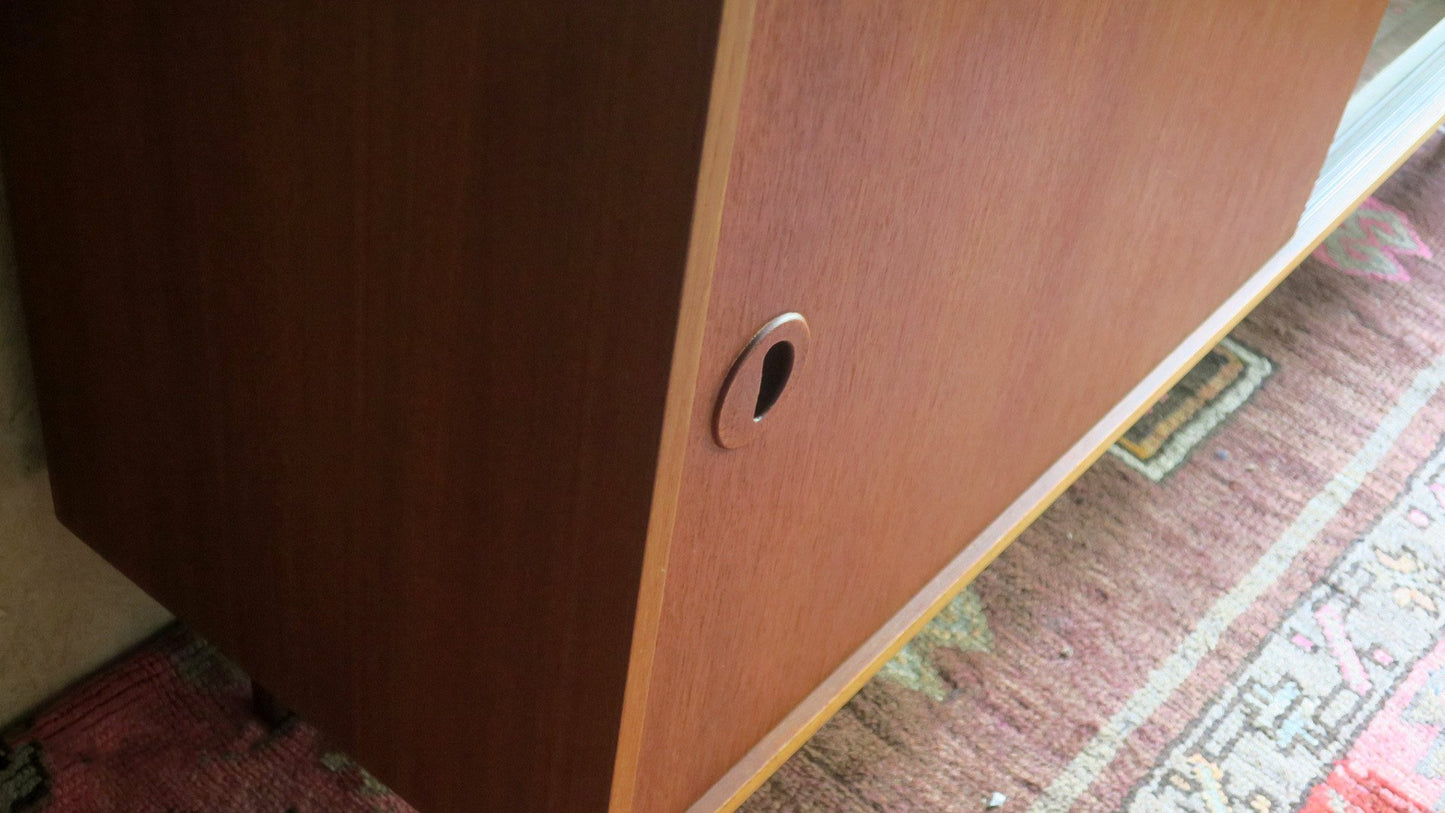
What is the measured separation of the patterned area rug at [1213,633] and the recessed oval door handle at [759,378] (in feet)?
1.39

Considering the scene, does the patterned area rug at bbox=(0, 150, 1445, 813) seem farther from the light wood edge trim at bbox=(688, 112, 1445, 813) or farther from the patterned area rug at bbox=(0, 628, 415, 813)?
the light wood edge trim at bbox=(688, 112, 1445, 813)

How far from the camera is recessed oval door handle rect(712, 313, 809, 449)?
431 mm

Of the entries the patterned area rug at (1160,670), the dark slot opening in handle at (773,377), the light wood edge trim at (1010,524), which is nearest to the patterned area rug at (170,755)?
the patterned area rug at (1160,670)

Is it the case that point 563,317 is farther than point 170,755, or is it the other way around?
point 170,755

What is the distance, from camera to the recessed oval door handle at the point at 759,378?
1.41ft

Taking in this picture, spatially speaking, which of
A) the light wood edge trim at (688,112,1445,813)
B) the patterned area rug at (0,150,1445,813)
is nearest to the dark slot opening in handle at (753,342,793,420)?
the light wood edge trim at (688,112,1445,813)

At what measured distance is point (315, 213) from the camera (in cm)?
46

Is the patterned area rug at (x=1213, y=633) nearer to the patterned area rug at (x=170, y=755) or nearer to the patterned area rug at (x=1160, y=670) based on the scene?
the patterned area rug at (x=1160, y=670)

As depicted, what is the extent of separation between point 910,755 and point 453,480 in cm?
48

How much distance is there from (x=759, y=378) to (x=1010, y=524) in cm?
38

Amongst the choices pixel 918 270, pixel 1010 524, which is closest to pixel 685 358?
pixel 918 270

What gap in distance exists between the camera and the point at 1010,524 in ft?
2.57

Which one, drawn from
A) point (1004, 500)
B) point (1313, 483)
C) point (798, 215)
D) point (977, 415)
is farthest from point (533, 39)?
point (1313, 483)

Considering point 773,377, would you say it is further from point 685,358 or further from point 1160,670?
point 1160,670
